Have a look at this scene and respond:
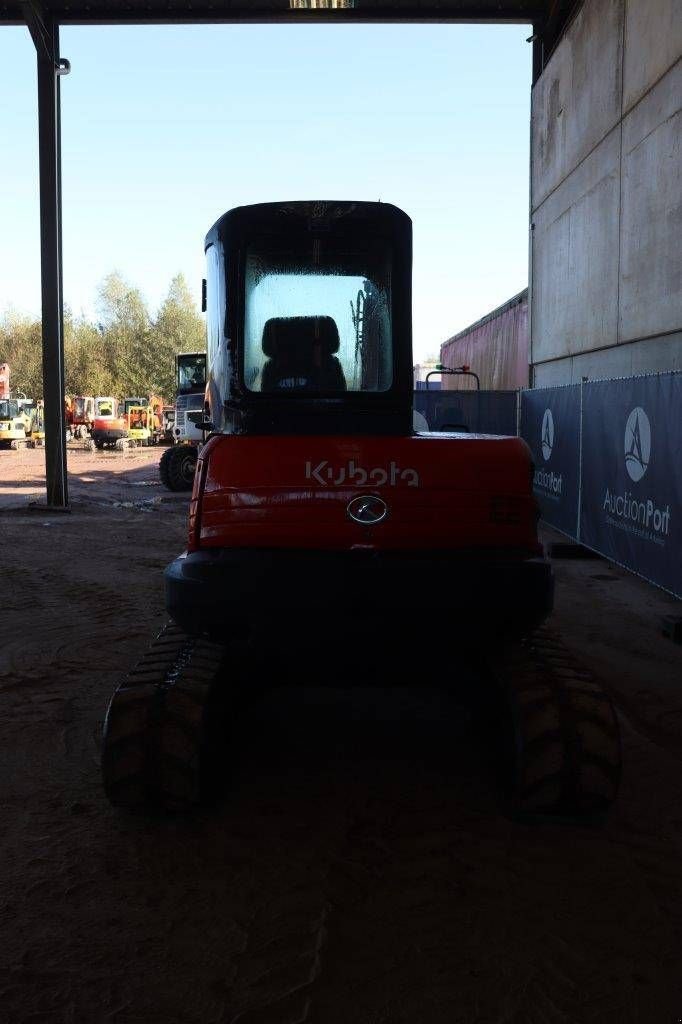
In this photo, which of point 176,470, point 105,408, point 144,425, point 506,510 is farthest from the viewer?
point 144,425

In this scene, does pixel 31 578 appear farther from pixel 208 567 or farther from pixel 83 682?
pixel 208 567

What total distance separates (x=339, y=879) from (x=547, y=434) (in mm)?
9859

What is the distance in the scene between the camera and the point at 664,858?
12.5ft

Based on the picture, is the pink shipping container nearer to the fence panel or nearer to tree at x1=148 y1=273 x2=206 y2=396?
the fence panel

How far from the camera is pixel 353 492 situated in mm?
4207

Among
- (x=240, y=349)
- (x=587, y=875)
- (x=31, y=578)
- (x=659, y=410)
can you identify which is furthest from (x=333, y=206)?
(x=31, y=578)

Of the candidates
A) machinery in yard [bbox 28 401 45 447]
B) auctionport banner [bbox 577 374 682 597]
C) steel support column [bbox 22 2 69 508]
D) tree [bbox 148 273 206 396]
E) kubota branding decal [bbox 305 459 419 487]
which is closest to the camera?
kubota branding decal [bbox 305 459 419 487]

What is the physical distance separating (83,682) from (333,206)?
3541mm

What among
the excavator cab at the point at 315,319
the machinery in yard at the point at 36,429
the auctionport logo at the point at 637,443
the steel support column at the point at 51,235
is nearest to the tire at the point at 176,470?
the steel support column at the point at 51,235

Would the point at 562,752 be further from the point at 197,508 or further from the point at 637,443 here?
the point at 637,443

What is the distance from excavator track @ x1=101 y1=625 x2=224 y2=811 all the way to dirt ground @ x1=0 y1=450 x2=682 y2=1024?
5.3 inches

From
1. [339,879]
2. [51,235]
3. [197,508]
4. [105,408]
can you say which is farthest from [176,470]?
[105,408]

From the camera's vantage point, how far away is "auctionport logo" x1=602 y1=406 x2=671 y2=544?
8.22 metres

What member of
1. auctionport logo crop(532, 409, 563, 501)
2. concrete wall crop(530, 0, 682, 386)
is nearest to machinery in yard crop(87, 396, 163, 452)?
concrete wall crop(530, 0, 682, 386)
